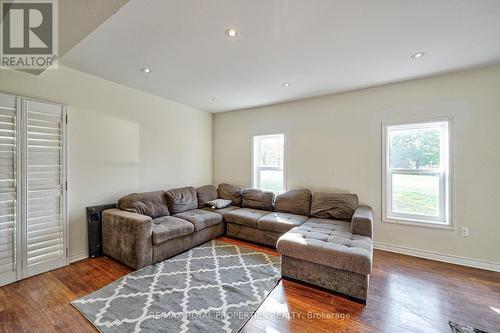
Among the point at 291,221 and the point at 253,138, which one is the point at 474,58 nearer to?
the point at 291,221

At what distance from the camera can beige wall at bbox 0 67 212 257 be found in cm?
257

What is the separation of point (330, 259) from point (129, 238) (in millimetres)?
2277

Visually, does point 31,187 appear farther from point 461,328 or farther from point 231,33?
point 461,328

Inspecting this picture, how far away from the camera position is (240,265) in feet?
8.39

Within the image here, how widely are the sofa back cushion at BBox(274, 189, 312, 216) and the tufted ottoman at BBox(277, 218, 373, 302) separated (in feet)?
2.93

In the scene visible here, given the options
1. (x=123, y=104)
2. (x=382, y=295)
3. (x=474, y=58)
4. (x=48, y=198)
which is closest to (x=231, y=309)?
(x=382, y=295)

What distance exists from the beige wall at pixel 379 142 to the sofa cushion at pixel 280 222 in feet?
2.60

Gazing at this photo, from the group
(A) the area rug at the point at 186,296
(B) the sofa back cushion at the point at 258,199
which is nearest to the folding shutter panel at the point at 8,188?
(A) the area rug at the point at 186,296

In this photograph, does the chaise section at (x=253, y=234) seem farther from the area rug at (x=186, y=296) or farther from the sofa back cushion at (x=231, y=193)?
the sofa back cushion at (x=231, y=193)

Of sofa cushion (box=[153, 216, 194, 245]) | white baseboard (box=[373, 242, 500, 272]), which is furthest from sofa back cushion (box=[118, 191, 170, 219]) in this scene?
white baseboard (box=[373, 242, 500, 272])

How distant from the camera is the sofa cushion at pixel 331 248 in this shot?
1.88m

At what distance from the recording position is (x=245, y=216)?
3322mm

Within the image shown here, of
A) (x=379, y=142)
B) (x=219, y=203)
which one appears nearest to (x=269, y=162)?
(x=219, y=203)

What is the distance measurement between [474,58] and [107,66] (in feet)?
14.1
